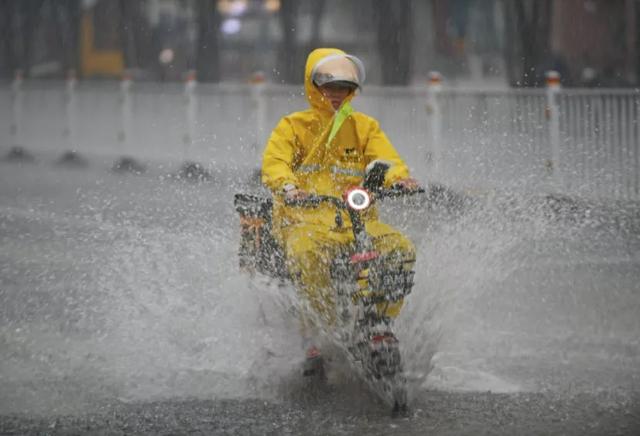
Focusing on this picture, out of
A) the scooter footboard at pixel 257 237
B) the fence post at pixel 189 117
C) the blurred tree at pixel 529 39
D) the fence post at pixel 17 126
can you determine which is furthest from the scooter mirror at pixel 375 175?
the blurred tree at pixel 529 39

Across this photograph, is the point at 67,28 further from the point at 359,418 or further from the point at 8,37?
the point at 359,418

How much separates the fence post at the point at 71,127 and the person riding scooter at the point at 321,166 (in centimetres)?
1761

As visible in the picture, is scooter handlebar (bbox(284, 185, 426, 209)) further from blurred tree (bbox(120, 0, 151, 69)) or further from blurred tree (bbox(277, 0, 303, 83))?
blurred tree (bbox(120, 0, 151, 69))

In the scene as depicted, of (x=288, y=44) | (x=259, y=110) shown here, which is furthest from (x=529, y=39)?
(x=259, y=110)

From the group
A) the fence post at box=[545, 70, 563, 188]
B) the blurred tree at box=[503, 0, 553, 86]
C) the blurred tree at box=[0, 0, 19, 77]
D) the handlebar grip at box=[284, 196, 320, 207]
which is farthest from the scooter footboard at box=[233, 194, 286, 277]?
the blurred tree at box=[0, 0, 19, 77]

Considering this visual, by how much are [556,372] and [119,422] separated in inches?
91.9

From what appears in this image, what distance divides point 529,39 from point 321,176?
68.6ft

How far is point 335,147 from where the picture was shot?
710 cm

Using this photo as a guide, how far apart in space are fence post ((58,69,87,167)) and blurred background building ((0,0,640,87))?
7.00 meters

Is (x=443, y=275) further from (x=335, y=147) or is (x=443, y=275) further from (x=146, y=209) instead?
(x=146, y=209)

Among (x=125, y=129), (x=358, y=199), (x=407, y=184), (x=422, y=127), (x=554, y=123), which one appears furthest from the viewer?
(x=125, y=129)

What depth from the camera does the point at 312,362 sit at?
6.83 meters

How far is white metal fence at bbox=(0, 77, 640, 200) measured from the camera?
14.5 metres

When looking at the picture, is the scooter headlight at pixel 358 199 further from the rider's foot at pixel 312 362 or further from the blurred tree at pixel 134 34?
the blurred tree at pixel 134 34
